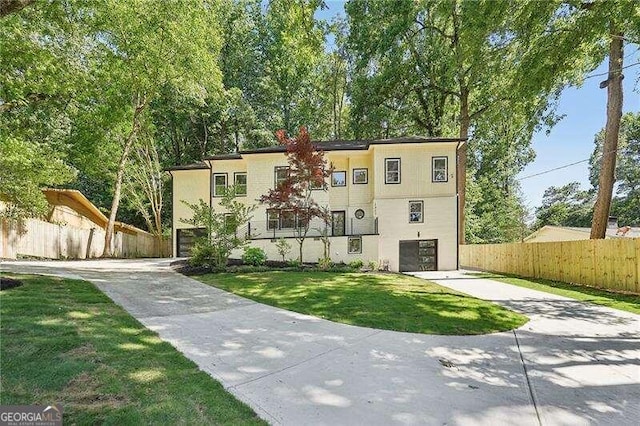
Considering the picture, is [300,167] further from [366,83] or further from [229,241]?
[366,83]

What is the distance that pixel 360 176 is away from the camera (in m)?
17.6

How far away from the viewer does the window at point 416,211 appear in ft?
53.3

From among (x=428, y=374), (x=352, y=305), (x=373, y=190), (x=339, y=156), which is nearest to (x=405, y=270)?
(x=373, y=190)

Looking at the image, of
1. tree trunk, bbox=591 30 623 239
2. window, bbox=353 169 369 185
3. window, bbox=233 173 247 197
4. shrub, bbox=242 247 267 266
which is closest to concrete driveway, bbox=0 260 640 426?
shrub, bbox=242 247 267 266

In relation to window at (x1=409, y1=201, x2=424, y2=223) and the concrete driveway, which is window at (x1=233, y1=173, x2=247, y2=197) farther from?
the concrete driveway

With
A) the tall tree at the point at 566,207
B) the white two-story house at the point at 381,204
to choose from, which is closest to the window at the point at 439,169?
the white two-story house at the point at 381,204

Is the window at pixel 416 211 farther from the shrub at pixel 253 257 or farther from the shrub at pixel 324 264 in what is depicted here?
the shrub at pixel 253 257

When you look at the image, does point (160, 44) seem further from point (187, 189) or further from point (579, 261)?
point (579, 261)

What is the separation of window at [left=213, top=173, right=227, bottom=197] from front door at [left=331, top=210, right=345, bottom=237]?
642 centimetres

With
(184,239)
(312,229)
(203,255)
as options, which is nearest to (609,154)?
(312,229)

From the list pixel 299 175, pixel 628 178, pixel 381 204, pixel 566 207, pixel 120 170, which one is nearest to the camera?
pixel 299 175

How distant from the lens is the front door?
664 inches

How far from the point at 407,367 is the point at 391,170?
1362 cm

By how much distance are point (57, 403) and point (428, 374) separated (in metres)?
3.30
